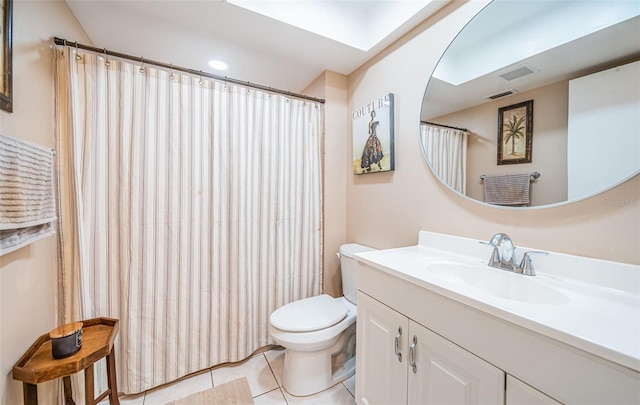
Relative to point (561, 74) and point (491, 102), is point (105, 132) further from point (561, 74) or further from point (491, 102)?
point (561, 74)

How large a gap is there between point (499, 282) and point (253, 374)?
1.54 meters

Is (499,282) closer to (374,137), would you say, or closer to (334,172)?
(374,137)

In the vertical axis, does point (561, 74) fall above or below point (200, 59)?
below

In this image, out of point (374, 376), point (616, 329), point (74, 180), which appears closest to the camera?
point (616, 329)

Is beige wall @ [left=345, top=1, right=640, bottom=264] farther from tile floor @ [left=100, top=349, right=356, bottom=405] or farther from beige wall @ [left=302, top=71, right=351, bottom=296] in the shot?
tile floor @ [left=100, top=349, right=356, bottom=405]

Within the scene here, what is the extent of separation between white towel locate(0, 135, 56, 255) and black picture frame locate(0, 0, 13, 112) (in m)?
0.14

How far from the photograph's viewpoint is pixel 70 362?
36.1 inches

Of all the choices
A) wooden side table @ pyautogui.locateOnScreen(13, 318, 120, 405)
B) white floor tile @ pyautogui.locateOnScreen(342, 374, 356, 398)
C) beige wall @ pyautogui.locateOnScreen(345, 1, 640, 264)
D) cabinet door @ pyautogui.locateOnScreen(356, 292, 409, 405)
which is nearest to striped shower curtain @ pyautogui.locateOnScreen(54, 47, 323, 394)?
wooden side table @ pyautogui.locateOnScreen(13, 318, 120, 405)

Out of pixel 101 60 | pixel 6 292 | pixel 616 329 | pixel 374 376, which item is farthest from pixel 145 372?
pixel 616 329

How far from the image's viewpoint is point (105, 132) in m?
1.31

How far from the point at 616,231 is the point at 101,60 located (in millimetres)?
2360

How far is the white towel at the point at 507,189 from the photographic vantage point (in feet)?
3.34

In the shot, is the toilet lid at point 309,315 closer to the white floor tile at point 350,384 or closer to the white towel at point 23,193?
the white floor tile at point 350,384

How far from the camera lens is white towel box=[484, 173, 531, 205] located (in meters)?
1.02
